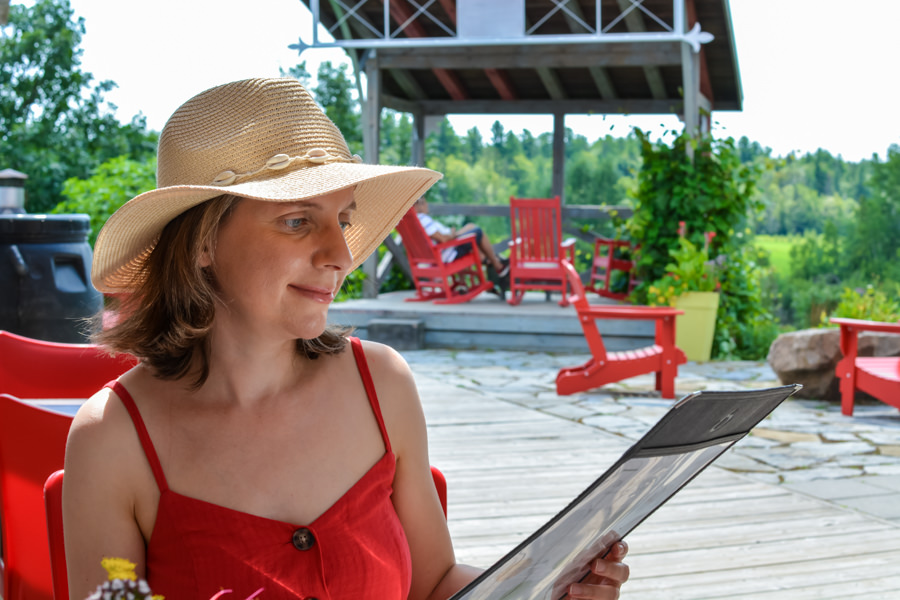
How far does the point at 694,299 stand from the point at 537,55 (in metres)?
2.90

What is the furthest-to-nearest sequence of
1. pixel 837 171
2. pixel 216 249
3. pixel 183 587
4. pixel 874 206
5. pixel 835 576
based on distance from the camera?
1. pixel 837 171
2. pixel 874 206
3. pixel 835 576
4. pixel 216 249
5. pixel 183 587

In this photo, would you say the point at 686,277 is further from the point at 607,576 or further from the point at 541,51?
the point at 607,576

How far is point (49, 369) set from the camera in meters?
1.76

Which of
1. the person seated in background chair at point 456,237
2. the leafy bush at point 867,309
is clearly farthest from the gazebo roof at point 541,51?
the leafy bush at point 867,309

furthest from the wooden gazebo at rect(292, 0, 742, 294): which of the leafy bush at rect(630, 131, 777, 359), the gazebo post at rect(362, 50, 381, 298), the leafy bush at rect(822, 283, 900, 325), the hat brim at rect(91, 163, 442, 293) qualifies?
the hat brim at rect(91, 163, 442, 293)

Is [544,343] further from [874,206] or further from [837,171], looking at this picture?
[837,171]

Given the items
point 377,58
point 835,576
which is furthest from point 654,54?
point 835,576

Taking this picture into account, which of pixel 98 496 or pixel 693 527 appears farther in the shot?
pixel 693 527

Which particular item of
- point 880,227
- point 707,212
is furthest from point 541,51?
point 880,227

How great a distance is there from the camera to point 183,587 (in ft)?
3.77

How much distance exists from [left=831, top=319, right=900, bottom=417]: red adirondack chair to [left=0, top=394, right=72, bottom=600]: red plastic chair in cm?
464

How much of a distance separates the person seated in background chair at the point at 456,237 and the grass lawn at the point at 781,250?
394 inches

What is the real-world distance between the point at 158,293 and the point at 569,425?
3.85 meters

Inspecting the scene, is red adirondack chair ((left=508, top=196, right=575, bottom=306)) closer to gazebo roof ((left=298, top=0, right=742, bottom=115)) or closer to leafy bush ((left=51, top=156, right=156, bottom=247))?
gazebo roof ((left=298, top=0, right=742, bottom=115))
